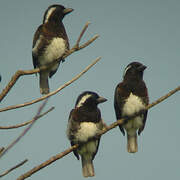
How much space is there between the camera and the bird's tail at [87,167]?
578cm

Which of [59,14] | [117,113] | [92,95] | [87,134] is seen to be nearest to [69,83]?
[87,134]

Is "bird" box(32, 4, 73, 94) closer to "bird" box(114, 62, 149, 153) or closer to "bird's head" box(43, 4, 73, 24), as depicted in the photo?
"bird's head" box(43, 4, 73, 24)

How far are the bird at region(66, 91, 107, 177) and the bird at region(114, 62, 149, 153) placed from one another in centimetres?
34

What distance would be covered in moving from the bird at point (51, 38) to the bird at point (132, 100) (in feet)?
3.81

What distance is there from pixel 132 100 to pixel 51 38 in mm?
1864

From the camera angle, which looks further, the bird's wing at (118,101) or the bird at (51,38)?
the bird at (51,38)

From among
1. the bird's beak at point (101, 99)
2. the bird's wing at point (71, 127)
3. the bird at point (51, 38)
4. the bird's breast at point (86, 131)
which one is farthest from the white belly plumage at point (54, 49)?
the bird's breast at point (86, 131)

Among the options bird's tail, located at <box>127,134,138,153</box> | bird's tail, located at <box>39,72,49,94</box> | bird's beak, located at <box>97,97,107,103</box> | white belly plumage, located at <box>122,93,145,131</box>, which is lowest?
bird's tail, located at <box>127,134,138,153</box>

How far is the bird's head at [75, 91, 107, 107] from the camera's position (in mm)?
5590

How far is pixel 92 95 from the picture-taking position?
5629 mm

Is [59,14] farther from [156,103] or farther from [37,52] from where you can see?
[156,103]

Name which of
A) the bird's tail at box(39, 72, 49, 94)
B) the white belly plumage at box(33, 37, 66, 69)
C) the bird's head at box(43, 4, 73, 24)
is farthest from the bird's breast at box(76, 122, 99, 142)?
the bird's head at box(43, 4, 73, 24)

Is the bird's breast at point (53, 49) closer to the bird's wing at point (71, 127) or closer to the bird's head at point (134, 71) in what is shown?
the bird's head at point (134, 71)

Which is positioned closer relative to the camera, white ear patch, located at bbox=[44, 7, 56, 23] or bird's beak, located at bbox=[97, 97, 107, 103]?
bird's beak, located at bbox=[97, 97, 107, 103]
